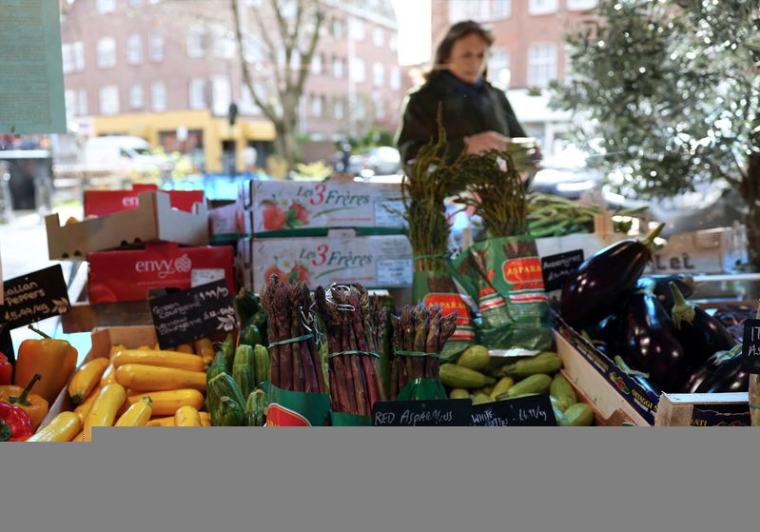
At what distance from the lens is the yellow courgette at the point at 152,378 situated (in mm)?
2340

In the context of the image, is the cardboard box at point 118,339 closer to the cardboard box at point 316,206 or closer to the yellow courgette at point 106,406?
the yellow courgette at point 106,406

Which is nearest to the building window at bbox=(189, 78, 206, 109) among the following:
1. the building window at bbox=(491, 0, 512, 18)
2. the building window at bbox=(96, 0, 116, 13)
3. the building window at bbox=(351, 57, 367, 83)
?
the building window at bbox=(351, 57, 367, 83)

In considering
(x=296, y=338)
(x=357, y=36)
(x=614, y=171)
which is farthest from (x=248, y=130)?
(x=296, y=338)

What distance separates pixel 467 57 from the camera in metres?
4.47

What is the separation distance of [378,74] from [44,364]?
22.5 meters

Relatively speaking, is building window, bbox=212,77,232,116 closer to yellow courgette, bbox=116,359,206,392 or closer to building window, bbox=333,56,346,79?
building window, bbox=333,56,346,79

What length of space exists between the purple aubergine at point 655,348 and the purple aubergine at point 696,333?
4 cm

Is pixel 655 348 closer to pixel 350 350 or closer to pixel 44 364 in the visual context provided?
pixel 350 350

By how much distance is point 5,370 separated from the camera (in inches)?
92.0

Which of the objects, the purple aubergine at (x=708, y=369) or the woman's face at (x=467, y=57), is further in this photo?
the woman's face at (x=467, y=57)

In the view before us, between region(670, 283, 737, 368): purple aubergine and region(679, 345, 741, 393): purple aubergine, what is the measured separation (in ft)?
0.47

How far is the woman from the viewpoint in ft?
14.4

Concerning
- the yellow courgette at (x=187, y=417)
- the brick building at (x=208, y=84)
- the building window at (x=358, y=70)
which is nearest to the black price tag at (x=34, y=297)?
the yellow courgette at (x=187, y=417)

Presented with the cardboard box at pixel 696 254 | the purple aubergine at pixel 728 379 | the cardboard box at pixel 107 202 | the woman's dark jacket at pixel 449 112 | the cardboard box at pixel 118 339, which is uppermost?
the woman's dark jacket at pixel 449 112
